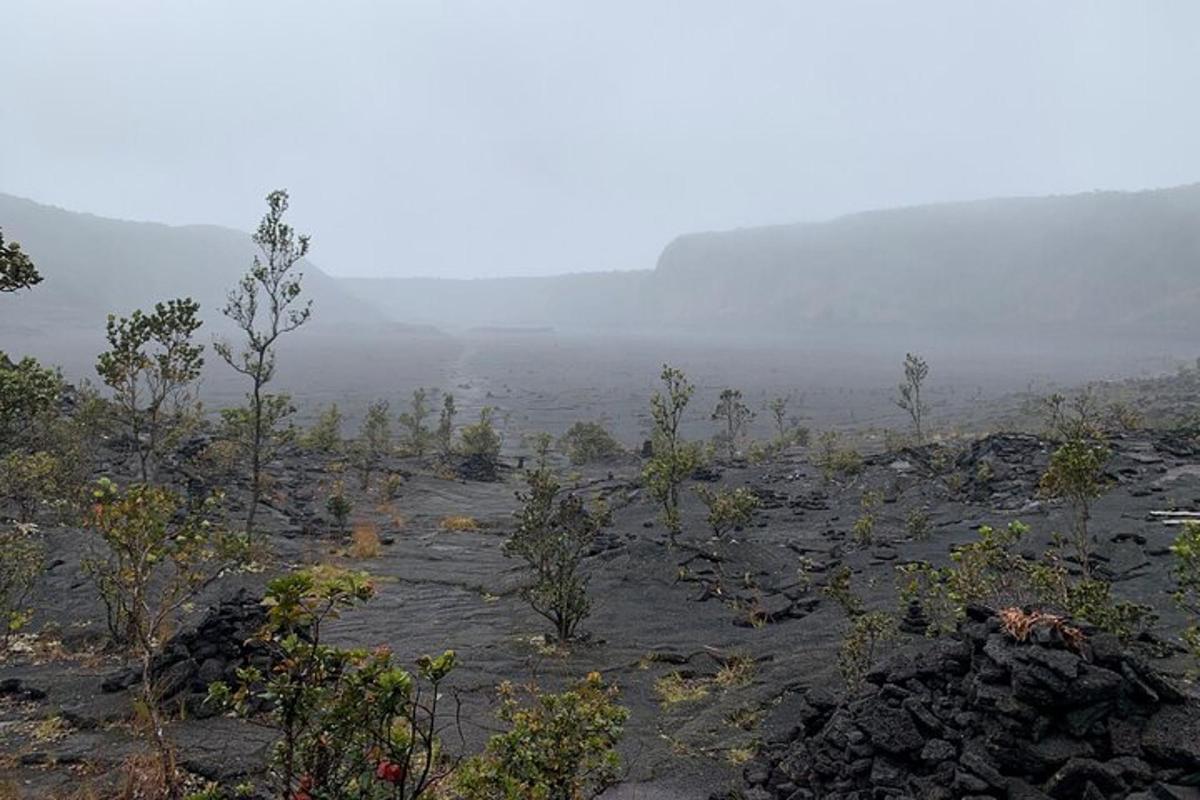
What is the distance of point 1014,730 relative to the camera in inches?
299

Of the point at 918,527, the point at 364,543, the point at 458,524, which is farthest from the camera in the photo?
the point at 458,524

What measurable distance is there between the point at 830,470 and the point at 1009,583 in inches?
884

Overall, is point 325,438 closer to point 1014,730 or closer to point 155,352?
point 155,352

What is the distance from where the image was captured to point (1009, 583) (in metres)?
10.4

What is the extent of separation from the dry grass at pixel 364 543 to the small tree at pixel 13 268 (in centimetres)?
1717

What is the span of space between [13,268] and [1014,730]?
39.1ft

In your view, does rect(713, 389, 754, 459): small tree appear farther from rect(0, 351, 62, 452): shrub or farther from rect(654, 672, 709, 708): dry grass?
rect(0, 351, 62, 452): shrub

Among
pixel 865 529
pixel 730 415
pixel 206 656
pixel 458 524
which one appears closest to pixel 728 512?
pixel 865 529

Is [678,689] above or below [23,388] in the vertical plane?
below

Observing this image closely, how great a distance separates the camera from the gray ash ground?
10.0 m

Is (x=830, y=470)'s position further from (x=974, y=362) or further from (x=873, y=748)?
(x=974, y=362)

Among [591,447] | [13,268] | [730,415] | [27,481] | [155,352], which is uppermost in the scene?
[13,268]

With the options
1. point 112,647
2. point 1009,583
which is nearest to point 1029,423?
point 1009,583

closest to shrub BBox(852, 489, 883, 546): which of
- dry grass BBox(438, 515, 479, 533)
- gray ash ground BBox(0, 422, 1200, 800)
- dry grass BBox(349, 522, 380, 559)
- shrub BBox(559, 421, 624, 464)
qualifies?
gray ash ground BBox(0, 422, 1200, 800)
